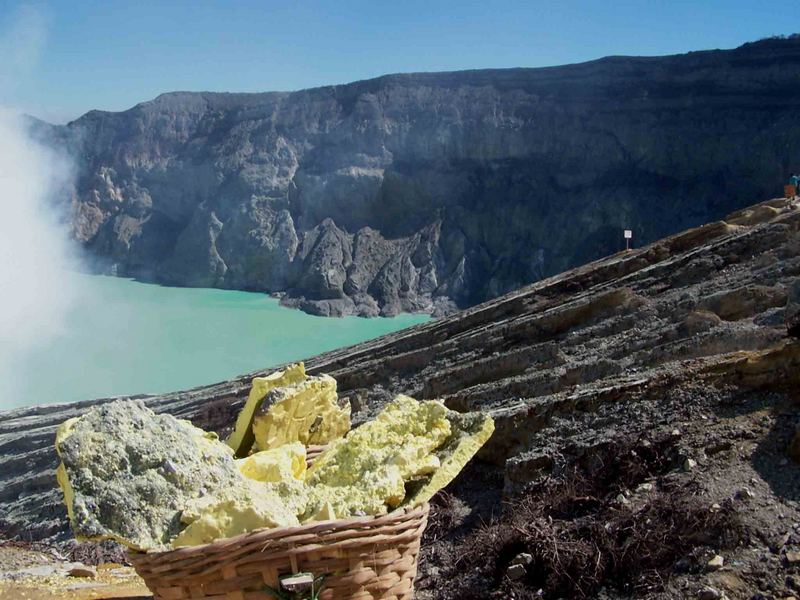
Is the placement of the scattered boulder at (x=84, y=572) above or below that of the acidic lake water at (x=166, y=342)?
above

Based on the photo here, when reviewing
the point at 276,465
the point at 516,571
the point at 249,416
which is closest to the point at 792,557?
the point at 516,571

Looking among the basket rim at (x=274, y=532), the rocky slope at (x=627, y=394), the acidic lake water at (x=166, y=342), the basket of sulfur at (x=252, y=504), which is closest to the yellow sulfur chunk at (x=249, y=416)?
the basket of sulfur at (x=252, y=504)

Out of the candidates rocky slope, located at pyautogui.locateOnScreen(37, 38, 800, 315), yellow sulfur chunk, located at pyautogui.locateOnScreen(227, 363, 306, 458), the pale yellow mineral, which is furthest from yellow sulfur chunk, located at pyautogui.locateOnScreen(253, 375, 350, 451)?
rocky slope, located at pyautogui.locateOnScreen(37, 38, 800, 315)

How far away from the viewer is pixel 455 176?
40.3 m

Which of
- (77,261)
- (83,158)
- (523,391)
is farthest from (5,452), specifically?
(83,158)

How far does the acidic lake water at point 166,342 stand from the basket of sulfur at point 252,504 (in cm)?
1970

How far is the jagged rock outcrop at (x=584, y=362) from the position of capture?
152 inches

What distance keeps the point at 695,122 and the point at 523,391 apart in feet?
109

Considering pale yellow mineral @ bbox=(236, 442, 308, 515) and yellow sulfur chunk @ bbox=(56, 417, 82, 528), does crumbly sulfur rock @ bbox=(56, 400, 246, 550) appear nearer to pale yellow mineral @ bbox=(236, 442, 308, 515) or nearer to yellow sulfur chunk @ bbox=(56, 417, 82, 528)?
yellow sulfur chunk @ bbox=(56, 417, 82, 528)

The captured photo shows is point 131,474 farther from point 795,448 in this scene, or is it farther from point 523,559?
point 795,448

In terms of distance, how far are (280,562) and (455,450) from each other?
0.73 m

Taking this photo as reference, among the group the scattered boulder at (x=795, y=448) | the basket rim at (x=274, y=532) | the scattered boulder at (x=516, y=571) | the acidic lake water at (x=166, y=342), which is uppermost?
the basket rim at (x=274, y=532)

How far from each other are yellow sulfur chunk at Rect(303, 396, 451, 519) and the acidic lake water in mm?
19503

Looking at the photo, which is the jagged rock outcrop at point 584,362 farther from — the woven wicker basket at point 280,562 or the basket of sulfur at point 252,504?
the woven wicker basket at point 280,562
